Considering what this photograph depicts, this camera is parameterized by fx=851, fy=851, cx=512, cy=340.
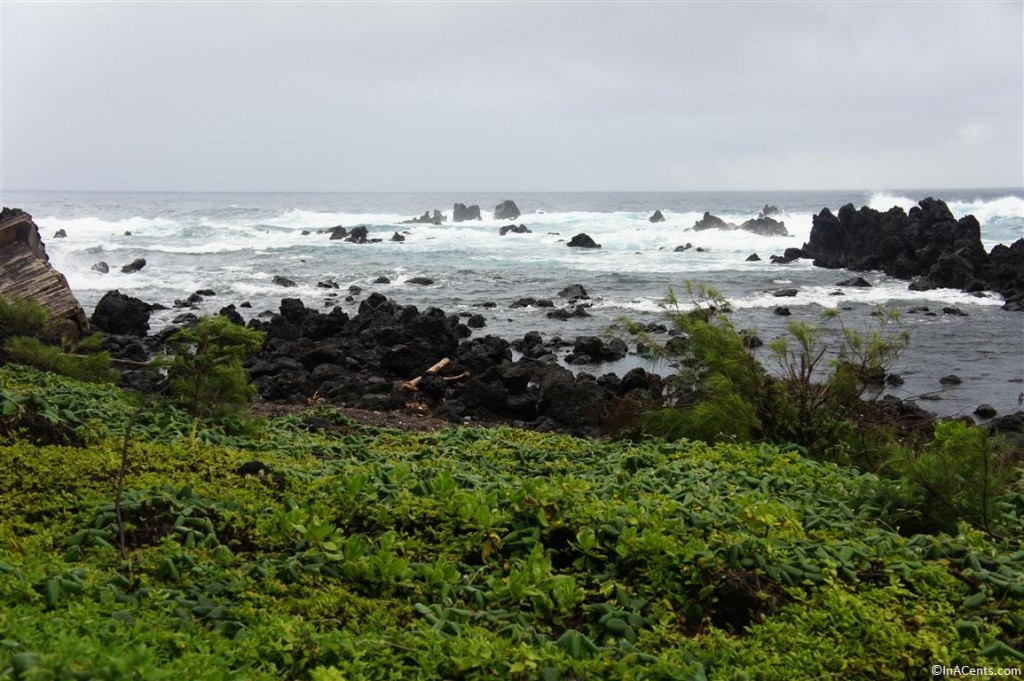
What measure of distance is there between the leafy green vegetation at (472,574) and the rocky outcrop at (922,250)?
89.8 feet

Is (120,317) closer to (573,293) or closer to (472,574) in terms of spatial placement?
(573,293)

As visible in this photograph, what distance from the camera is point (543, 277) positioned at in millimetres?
36656

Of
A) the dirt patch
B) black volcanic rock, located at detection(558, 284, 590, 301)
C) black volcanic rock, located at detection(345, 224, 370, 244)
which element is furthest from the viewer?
black volcanic rock, located at detection(345, 224, 370, 244)

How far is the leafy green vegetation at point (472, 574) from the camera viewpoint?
3.78 meters

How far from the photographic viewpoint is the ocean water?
21.3 metres

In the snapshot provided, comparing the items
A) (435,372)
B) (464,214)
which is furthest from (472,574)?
(464,214)

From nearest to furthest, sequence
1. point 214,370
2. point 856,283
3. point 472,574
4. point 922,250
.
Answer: point 472,574 < point 214,370 < point 856,283 < point 922,250

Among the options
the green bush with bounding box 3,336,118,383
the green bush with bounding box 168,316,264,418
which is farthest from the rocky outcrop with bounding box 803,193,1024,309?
the green bush with bounding box 3,336,118,383

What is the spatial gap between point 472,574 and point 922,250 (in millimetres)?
38286

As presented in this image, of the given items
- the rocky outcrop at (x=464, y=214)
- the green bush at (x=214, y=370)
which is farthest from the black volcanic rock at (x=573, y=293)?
the rocky outcrop at (x=464, y=214)

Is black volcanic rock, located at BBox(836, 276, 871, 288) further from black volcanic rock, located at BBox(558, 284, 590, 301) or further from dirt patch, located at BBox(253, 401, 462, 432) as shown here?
dirt patch, located at BBox(253, 401, 462, 432)

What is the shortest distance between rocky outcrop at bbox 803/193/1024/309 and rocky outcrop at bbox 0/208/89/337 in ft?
91.0

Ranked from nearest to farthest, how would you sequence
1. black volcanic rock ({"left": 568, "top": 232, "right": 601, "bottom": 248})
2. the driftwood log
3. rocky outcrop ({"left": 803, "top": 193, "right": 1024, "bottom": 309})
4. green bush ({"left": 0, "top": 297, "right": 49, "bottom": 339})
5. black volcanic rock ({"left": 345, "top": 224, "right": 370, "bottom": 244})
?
green bush ({"left": 0, "top": 297, "right": 49, "bottom": 339}), the driftwood log, rocky outcrop ({"left": 803, "top": 193, "right": 1024, "bottom": 309}), black volcanic rock ({"left": 568, "top": 232, "right": 601, "bottom": 248}), black volcanic rock ({"left": 345, "top": 224, "right": 370, "bottom": 244})

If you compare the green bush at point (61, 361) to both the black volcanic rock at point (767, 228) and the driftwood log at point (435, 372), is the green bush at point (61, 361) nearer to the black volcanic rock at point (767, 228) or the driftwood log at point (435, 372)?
the driftwood log at point (435, 372)
